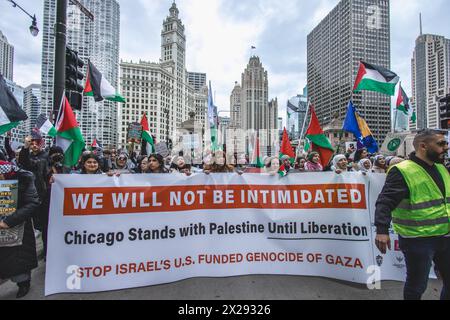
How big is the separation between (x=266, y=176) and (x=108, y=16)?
9655cm

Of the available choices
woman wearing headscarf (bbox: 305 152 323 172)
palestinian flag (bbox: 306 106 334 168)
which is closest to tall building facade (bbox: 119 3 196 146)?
woman wearing headscarf (bbox: 305 152 323 172)

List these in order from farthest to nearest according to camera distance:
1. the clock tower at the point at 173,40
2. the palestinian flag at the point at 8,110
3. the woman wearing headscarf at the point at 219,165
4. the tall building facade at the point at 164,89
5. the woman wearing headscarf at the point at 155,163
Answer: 1. the clock tower at the point at 173,40
2. the tall building facade at the point at 164,89
3. the woman wearing headscarf at the point at 219,165
4. the woman wearing headscarf at the point at 155,163
5. the palestinian flag at the point at 8,110

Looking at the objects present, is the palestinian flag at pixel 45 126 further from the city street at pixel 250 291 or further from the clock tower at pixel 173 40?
the clock tower at pixel 173 40

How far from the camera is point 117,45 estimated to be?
8488 centimetres

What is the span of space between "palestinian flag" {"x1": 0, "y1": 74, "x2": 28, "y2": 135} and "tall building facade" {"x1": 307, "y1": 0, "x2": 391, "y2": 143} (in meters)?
19.1

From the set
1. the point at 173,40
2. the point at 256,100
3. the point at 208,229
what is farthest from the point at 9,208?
the point at 256,100

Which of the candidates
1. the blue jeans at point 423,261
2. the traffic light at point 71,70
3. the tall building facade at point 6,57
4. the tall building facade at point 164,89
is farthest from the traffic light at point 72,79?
the tall building facade at point 164,89

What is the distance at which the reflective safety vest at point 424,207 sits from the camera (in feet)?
7.75

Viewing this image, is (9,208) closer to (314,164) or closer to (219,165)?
(219,165)

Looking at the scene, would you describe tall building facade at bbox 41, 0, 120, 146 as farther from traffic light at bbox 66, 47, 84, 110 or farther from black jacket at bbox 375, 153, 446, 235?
black jacket at bbox 375, 153, 446, 235

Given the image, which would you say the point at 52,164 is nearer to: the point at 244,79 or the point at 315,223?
the point at 315,223

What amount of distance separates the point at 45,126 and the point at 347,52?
36267mm

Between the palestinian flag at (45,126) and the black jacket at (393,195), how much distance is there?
23.9ft
